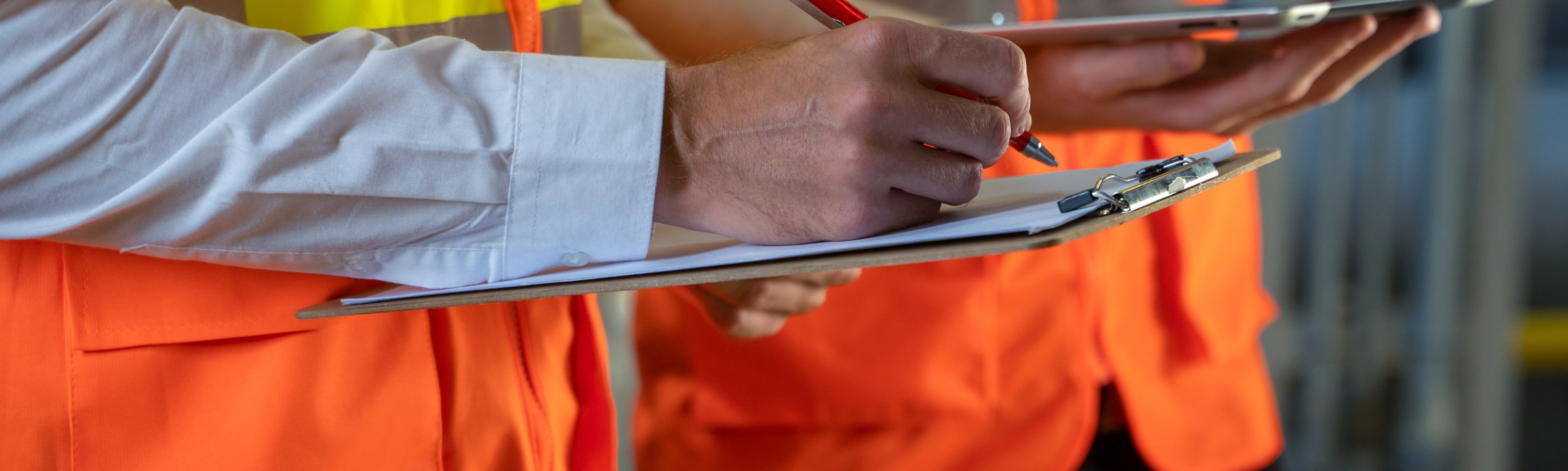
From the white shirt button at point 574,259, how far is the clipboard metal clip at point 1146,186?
7.9 inches

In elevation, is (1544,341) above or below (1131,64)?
below

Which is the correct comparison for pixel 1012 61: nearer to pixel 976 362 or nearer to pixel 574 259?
pixel 574 259

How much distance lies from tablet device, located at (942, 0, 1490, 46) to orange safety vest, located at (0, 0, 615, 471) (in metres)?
0.34

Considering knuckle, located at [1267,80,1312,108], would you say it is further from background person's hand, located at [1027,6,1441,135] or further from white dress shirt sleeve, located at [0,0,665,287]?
white dress shirt sleeve, located at [0,0,665,287]

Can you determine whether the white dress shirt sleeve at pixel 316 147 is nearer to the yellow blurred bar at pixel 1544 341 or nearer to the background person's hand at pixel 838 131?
the background person's hand at pixel 838 131

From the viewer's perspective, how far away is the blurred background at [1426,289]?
58.1 inches

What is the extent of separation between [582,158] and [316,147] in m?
0.10

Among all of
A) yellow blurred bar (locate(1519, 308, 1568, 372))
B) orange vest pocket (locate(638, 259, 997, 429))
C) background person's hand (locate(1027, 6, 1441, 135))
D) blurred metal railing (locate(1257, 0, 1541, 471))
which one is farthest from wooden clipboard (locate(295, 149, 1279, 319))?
yellow blurred bar (locate(1519, 308, 1568, 372))

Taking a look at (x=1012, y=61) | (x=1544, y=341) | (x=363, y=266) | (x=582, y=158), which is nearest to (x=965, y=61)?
(x=1012, y=61)

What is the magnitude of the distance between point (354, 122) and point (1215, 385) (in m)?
0.92

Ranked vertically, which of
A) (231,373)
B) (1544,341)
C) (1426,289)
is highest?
(231,373)

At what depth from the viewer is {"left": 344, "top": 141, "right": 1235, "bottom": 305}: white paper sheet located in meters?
0.34

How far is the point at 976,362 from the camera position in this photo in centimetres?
92

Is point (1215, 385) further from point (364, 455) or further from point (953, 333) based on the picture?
point (364, 455)
